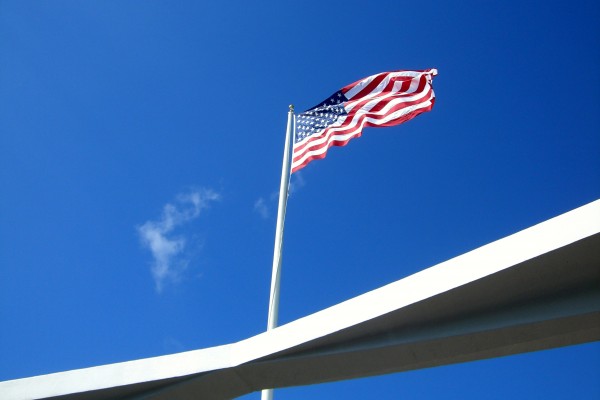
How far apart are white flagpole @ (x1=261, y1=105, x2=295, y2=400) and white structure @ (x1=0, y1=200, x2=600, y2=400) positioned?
2.37m

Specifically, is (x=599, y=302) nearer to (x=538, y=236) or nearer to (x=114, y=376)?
(x=538, y=236)

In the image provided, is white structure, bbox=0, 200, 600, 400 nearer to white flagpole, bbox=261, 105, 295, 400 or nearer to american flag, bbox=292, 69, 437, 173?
white flagpole, bbox=261, 105, 295, 400

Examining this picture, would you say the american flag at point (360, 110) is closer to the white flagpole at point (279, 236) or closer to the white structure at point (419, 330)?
the white flagpole at point (279, 236)

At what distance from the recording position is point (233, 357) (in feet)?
19.3

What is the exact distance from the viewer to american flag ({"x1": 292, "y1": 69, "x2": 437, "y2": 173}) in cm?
1194

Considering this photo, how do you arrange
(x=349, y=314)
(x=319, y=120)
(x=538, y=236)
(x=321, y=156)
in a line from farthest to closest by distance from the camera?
1. (x=319, y=120)
2. (x=321, y=156)
3. (x=349, y=314)
4. (x=538, y=236)

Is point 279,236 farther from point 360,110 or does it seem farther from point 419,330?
point 419,330

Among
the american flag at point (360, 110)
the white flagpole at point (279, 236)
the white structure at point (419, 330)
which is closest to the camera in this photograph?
the white structure at point (419, 330)

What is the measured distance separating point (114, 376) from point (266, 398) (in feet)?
8.42

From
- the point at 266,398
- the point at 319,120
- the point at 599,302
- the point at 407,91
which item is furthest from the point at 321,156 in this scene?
the point at 599,302

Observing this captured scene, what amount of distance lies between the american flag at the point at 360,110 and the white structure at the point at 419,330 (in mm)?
5992

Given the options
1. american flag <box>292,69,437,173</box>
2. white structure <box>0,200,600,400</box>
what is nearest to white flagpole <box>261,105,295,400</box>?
american flag <box>292,69,437,173</box>

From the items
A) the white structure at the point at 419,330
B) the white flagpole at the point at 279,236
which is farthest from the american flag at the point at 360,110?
the white structure at the point at 419,330

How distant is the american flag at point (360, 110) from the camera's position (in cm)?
1194
